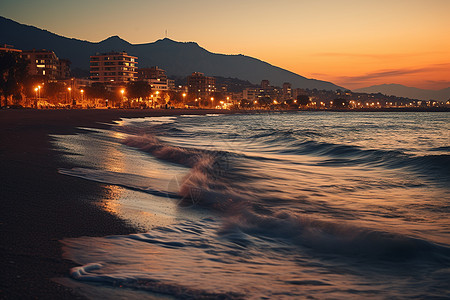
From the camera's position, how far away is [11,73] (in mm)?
68312

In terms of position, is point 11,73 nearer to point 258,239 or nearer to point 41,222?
point 41,222

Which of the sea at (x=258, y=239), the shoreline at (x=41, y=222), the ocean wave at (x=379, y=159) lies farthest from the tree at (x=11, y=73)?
the shoreline at (x=41, y=222)

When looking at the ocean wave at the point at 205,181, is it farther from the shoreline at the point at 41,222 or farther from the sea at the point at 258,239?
the shoreline at the point at 41,222

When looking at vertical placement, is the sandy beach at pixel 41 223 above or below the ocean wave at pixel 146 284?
above

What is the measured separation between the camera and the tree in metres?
66.8

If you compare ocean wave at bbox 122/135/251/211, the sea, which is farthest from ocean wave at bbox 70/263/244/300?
ocean wave at bbox 122/135/251/211

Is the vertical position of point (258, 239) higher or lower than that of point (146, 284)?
lower

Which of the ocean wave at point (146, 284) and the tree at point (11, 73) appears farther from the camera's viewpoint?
the tree at point (11, 73)

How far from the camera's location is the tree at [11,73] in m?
66.8

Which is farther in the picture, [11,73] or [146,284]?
[11,73]

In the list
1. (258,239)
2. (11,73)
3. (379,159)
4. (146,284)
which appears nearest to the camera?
(146,284)

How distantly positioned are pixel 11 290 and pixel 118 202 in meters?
3.51

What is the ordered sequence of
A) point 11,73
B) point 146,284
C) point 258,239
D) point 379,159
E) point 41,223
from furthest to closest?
point 11,73 → point 379,159 → point 258,239 → point 41,223 → point 146,284

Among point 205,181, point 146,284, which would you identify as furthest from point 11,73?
point 146,284
